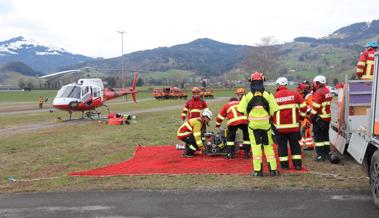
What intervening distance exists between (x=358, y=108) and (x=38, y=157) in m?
8.49

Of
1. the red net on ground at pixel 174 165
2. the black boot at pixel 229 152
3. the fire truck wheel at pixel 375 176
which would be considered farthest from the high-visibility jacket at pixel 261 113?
the fire truck wheel at pixel 375 176

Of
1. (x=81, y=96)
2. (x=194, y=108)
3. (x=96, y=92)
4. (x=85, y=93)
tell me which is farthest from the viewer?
(x=96, y=92)

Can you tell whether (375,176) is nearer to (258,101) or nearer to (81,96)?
(258,101)

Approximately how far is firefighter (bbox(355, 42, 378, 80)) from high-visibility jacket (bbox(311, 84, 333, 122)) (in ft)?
3.40

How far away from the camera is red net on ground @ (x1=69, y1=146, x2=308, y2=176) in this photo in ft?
29.8

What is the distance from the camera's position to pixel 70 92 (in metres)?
24.4

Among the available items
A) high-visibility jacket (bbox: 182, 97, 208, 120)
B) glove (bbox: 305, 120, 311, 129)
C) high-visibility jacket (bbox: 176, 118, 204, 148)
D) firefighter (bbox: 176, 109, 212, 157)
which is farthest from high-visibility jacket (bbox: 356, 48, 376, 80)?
high-visibility jacket (bbox: 176, 118, 204, 148)

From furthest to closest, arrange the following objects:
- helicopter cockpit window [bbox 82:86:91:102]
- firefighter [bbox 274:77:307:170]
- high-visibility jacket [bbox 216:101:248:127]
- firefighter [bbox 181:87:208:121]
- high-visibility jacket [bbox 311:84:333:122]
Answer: helicopter cockpit window [bbox 82:86:91:102]
firefighter [bbox 181:87:208:121]
high-visibility jacket [bbox 216:101:248:127]
high-visibility jacket [bbox 311:84:333:122]
firefighter [bbox 274:77:307:170]

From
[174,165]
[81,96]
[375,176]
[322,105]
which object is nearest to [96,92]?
[81,96]

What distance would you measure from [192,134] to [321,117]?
3.28 meters

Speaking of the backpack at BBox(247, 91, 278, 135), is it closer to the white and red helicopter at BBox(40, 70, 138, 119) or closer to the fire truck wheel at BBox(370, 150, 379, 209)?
the fire truck wheel at BBox(370, 150, 379, 209)

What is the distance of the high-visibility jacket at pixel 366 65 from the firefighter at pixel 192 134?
3.86 m

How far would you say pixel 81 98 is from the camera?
968 inches

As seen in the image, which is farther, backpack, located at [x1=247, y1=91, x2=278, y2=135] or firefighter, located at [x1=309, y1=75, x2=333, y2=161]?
firefighter, located at [x1=309, y1=75, x2=333, y2=161]
